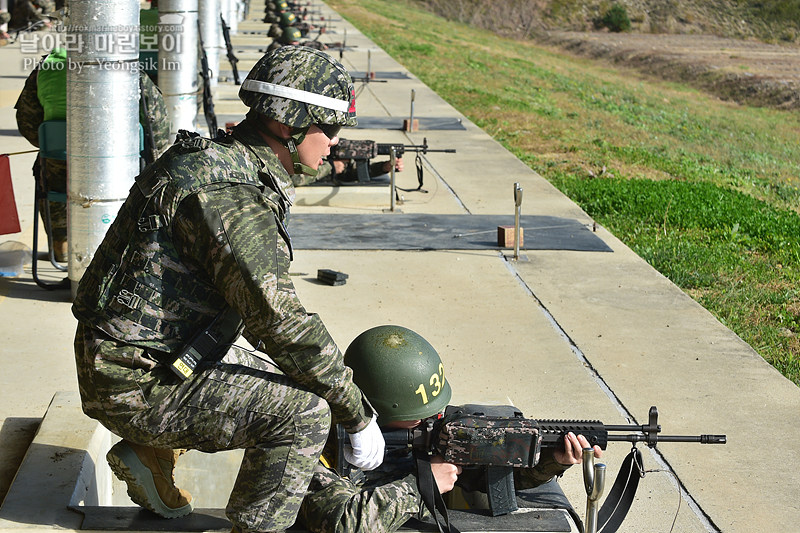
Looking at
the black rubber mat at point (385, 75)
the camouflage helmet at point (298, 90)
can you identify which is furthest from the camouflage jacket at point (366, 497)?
the black rubber mat at point (385, 75)

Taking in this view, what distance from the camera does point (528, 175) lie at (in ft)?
41.0

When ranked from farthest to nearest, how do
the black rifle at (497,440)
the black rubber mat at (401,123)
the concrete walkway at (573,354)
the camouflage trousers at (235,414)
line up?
the black rubber mat at (401,123)
the concrete walkway at (573,354)
the black rifle at (497,440)
the camouflage trousers at (235,414)

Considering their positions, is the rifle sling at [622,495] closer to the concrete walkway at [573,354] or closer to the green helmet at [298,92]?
the concrete walkway at [573,354]

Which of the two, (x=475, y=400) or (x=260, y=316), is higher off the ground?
(x=260, y=316)

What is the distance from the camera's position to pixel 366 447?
3.41 metres

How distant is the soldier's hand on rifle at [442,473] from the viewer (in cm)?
378

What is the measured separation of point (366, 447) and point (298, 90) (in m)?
1.19

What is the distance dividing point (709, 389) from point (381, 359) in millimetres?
2724

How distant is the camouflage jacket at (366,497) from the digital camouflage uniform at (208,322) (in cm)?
17

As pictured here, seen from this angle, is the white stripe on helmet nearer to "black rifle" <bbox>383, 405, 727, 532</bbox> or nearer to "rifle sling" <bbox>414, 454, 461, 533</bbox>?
"black rifle" <bbox>383, 405, 727, 532</bbox>

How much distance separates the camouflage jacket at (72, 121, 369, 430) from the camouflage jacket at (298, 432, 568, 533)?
0.39m

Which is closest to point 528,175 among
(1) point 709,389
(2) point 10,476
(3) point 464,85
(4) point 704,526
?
(1) point 709,389

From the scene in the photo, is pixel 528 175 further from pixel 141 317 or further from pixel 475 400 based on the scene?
pixel 141 317

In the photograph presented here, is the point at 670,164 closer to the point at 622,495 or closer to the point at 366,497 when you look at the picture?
the point at 622,495
